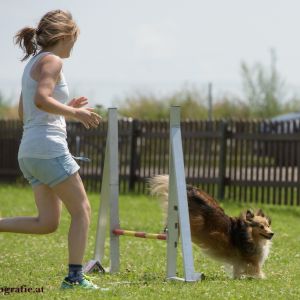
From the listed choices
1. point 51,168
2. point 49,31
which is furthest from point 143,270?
point 49,31

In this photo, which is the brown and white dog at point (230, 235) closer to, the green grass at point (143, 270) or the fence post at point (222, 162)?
the green grass at point (143, 270)

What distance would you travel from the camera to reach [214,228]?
24.8 feet

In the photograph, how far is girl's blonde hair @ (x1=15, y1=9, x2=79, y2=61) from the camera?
592 cm

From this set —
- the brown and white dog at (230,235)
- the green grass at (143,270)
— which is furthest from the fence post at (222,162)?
the brown and white dog at (230,235)

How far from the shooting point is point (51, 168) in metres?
5.81

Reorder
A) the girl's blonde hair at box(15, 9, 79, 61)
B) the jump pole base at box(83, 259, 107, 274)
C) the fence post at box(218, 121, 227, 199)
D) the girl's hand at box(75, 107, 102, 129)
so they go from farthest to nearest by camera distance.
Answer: the fence post at box(218, 121, 227, 199) < the jump pole base at box(83, 259, 107, 274) < the girl's blonde hair at box(15, 9, 79, 61) < the girl's hand at box(75, 107, 102, 129)

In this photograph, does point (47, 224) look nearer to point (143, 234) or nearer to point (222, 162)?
point (143, 234)

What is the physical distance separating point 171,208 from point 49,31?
1710mm

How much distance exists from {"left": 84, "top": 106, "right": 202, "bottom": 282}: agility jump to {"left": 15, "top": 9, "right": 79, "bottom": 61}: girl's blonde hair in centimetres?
116

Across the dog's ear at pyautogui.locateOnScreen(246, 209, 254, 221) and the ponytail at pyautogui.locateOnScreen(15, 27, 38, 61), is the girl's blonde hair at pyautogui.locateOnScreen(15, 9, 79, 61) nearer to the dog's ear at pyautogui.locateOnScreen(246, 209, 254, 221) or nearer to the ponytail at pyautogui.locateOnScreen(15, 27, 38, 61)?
the ponytail at pyautogui.locateOnScreen(15, 27, 38, 61)

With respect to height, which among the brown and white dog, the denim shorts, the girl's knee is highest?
the denim shorts

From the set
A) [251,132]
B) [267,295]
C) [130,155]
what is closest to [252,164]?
[251,132]

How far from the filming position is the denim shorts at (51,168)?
5809 millimetres

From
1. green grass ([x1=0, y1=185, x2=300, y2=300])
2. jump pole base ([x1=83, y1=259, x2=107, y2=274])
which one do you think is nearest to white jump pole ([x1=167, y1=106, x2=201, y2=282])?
green grass ([x1=0, y1=185, x2=300, y2=300])
